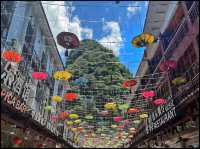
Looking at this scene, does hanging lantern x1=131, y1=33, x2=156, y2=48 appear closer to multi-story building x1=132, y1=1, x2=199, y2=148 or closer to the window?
multi-story building x1=132, y1=1, x2=199, y2=148

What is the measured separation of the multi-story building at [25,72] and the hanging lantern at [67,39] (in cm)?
223

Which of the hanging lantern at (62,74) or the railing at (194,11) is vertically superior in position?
the railing at (194,11)

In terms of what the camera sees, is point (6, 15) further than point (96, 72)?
No

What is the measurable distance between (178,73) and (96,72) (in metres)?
13.8

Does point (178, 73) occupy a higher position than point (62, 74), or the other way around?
point (178, 73)

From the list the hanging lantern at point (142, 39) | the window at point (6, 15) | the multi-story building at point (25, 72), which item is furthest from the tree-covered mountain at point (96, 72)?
the hanging lantern at point (142, 39)

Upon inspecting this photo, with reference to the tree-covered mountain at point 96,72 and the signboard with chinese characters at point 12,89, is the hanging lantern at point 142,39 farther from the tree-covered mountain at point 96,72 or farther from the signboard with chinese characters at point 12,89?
the tree-covered mountain at point 96,72

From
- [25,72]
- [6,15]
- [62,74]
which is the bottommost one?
[62,74]

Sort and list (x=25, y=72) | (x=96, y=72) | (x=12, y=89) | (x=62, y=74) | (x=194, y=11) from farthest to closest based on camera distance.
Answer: (x=96, y=72)
(x=25, y=72)
(x=194, y=11)
(x=62, y=74)
(x=12, y=89)

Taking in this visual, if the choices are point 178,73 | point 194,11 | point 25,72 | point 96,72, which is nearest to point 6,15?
point 25,72

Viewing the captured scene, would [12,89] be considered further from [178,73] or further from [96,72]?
[96,72]

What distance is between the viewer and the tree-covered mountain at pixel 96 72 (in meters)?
24.1

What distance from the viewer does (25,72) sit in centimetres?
1450

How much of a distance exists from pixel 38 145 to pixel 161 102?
27.2 feet
